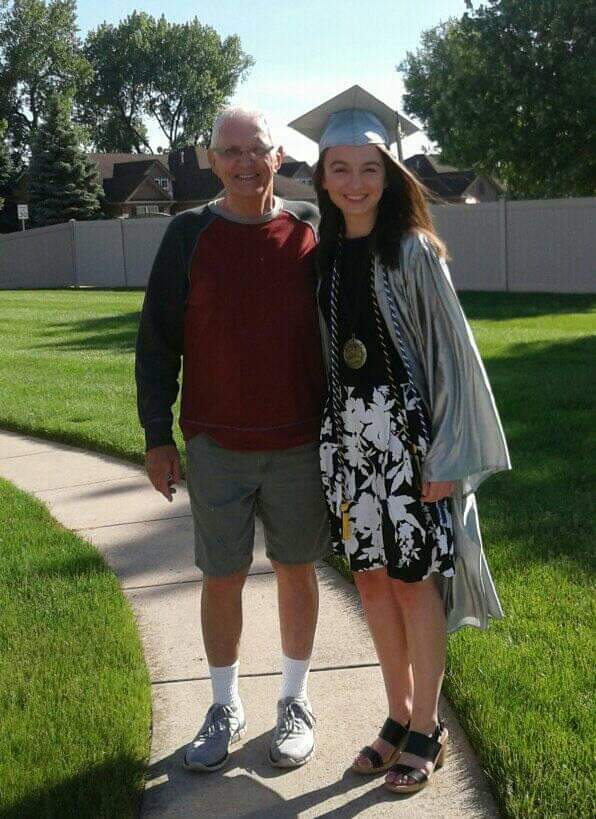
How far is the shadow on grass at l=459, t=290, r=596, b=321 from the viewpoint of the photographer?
16.0 meters

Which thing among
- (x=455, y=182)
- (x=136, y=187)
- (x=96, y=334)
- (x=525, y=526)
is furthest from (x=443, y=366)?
(x=136, y=187)

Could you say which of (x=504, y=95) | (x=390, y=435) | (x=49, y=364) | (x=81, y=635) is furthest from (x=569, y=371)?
(x=504, y=95)

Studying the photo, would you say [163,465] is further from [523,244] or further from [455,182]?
[455,182]

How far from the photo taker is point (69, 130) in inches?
1902

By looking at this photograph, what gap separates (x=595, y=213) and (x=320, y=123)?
59.3 feet

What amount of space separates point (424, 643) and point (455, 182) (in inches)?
2330

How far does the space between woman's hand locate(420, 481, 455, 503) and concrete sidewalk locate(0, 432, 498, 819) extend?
819 millimetres

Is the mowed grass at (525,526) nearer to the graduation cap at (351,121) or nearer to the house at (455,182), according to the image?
the graduation cap at (351,121)

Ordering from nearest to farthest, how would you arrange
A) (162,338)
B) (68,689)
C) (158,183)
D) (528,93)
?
(162,338), (68,689), (528,93), (158,183)

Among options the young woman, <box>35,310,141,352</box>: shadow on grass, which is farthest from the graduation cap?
<box>35,310,141,352</box>: shadow on grass

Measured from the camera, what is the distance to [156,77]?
3250 inches

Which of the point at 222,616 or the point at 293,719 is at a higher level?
the point at 222,616

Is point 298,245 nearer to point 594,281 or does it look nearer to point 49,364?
point 49,364

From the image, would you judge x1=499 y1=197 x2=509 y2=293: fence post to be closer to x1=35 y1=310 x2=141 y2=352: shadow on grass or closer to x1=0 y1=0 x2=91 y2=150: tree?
x1=35 y1=310 x2=141 y2=352: shadow on grass
